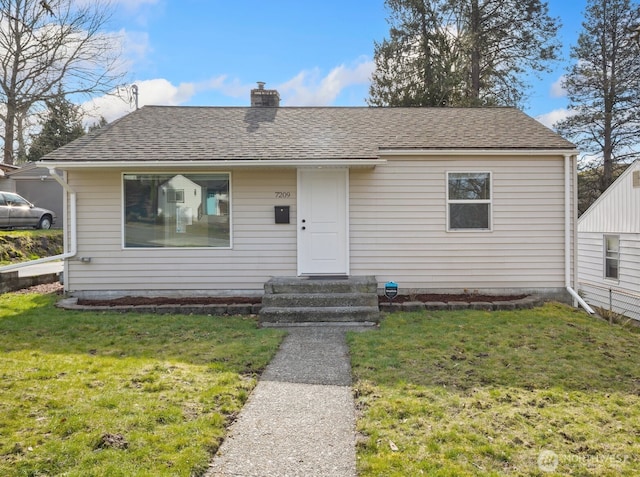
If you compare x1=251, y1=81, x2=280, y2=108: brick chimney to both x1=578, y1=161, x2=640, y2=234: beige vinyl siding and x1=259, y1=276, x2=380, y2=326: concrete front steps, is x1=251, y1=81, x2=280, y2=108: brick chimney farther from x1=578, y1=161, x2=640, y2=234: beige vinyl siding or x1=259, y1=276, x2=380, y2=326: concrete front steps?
x1=578, y1=161, x2=640, y2=234: beige vinyl siding

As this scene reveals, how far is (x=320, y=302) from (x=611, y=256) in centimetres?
995

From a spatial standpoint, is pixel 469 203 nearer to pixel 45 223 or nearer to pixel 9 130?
pixel 45 223

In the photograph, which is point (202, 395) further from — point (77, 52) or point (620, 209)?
point (77, 52)

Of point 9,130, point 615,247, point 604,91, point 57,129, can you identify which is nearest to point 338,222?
point 615,247

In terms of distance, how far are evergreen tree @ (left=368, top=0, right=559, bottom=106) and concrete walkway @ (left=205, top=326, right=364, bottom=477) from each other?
1741cm

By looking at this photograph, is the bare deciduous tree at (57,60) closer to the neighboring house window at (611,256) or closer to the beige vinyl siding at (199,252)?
the beige vinyl siding at (199,252)

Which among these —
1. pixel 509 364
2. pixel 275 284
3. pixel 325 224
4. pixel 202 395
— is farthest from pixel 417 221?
pixel 202 395

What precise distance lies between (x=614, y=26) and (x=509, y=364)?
2090cm

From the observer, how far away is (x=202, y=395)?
4.02 m

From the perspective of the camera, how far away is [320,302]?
24.7 ft

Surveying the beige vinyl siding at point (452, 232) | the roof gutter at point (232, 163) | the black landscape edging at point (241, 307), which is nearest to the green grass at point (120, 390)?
the black landscape edging at point (241, 307)

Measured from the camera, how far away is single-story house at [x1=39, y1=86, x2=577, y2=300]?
879 centimetres

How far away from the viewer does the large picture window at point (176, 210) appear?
8.82 meters

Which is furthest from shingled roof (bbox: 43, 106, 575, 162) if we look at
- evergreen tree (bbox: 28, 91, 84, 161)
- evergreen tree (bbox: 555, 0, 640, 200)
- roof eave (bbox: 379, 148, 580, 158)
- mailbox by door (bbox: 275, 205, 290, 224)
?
evergreen tree (bbox: 28, 91, 84, 161)
